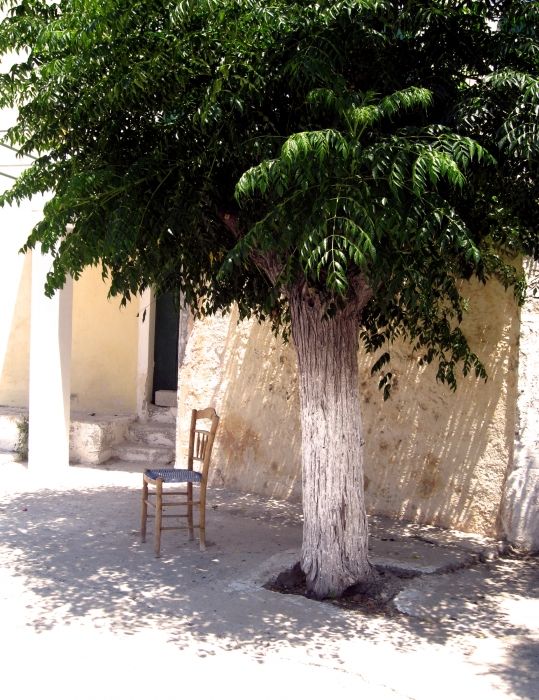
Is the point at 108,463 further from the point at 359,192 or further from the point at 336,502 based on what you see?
the point at 359,192

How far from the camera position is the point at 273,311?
22.0ft

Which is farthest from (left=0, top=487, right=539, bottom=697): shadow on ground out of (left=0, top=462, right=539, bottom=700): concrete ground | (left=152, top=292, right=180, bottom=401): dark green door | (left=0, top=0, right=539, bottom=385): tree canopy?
(left=152, top=292, right=180, bottom=401): dark green door

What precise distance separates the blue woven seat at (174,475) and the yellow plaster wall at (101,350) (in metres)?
5.05

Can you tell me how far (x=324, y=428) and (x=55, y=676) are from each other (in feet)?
7.05

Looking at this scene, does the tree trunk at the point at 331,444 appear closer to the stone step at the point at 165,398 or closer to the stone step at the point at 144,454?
the stone step at the point at 144,454

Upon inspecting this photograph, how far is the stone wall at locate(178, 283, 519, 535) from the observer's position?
21.8 ft

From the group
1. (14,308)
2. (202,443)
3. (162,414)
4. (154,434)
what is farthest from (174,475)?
(14,308)

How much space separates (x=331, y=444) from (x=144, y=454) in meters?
5.44

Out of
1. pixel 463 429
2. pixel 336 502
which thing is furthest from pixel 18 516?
pixel 463 429

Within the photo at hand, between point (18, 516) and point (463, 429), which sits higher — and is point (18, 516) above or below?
below

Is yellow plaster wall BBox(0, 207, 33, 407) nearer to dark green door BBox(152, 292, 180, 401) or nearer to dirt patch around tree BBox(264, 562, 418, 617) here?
dark green door BBox(152, 292, 180, 401)

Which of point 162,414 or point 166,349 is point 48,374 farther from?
point 166,349

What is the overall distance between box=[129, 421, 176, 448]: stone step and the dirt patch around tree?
4988 millimetres

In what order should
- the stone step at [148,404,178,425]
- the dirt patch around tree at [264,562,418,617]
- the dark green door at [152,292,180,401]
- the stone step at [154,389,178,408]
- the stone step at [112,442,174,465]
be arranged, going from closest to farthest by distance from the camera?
the dirt patch around tree at [264,562,418,617], the stone step at [112,442,174,465], the stone step at [148,404,178,425], the stone step at [154,389,178,408], the dark green door at [152,292,180,401]
